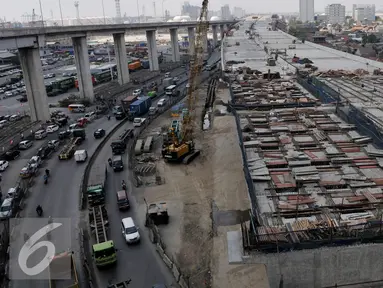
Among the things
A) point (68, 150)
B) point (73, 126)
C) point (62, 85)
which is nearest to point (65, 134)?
point (73, 126)

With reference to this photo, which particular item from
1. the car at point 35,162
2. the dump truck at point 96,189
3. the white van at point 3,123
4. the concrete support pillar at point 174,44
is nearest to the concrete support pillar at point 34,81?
the white van at point 3,123

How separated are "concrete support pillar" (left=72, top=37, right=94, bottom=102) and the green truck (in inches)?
1033

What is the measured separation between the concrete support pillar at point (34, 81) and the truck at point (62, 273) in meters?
28.6

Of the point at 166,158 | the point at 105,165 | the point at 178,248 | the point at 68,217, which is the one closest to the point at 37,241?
the point at 68,217

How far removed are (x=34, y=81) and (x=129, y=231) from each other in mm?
27662

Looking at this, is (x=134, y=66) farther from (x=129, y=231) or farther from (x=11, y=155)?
A: (x=129, y=231)

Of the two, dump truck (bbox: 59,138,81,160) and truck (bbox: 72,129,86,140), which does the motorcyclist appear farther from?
truck (bbox: 72,129,86,140)

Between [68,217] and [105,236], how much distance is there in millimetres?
4058

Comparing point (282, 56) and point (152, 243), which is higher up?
point (282, 56)

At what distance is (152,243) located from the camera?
19.3 meters

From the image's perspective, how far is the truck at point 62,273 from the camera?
50.4 feet

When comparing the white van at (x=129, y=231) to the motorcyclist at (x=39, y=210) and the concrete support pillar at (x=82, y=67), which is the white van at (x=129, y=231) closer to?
the motorcyclist at (x=39, y=210)

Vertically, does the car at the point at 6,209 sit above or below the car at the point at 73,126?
below

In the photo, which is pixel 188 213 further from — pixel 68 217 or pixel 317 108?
pixel 317 108
